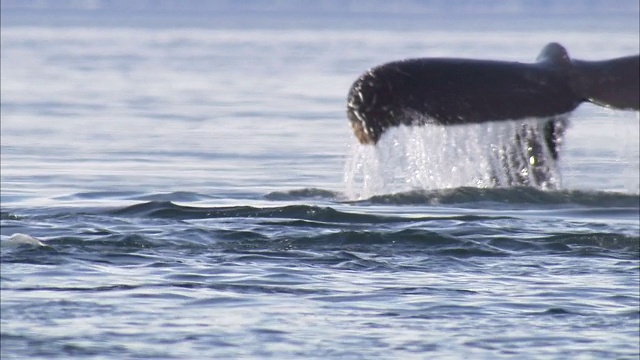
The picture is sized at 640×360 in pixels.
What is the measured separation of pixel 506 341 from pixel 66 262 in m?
2.83

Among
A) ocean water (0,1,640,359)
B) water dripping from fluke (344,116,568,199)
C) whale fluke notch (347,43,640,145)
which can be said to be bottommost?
ocean water (0,1,640,359)

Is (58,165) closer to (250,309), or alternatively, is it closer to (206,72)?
(250,309)

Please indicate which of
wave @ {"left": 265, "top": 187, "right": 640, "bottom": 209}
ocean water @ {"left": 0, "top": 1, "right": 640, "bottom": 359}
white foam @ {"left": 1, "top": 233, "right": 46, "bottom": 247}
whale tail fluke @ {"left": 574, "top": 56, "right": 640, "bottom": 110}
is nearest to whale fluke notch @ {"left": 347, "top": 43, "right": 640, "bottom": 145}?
whale tail fluke @ {"left": 574, "top": 56, "right": 640, "bottom": 110}

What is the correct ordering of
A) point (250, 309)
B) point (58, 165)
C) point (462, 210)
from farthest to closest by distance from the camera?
point (58, 165) → point (462, 210) → point (250, 309)

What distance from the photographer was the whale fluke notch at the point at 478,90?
7.72m

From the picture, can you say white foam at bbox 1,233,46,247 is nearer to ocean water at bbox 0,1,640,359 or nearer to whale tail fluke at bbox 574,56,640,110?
ocean water at bbox 0,1,640,359

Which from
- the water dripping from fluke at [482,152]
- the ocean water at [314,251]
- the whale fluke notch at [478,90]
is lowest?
the ocean water at [314,251]

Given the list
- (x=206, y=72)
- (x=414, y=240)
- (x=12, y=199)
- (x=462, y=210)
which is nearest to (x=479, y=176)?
(x=462, y=210)

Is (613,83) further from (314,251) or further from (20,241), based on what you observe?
(20,241)

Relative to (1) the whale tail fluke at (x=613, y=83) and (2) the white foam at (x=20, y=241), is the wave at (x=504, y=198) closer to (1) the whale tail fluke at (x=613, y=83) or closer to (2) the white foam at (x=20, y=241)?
(2) the white foam at (x=20, y=241)

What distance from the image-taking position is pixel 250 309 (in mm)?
8219

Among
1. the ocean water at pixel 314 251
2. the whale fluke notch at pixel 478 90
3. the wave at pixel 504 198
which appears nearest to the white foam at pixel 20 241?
A: the ocean water at pixel 314 251

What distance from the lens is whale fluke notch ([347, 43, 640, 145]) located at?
7.72 m

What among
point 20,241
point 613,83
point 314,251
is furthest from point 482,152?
point 20,241
